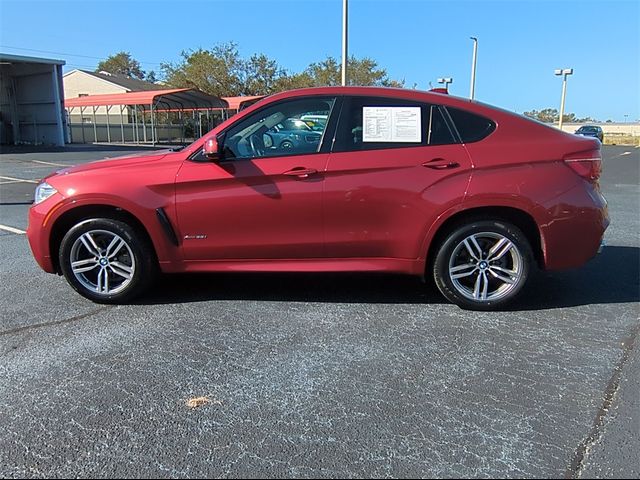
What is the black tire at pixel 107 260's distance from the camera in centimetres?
416

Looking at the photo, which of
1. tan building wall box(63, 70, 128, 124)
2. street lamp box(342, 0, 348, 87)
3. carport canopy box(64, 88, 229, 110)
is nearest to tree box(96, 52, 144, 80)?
tan building wall box(63, 70, 128, 124)

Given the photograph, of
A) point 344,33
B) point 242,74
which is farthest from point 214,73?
point 344,33

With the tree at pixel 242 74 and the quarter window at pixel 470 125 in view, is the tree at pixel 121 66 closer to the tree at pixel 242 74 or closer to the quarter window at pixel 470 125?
the tree at pixel 242 74

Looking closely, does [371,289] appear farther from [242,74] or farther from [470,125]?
[242,74]

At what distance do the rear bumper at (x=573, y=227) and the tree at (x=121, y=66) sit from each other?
90.7 meters

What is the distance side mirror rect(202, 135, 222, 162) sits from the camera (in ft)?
12.9

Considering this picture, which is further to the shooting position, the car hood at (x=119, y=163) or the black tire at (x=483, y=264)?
the car hood at (x=119, y=163)

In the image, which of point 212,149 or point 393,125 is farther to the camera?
point 393,125

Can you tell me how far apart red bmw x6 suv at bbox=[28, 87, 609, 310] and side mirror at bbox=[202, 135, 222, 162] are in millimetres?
11

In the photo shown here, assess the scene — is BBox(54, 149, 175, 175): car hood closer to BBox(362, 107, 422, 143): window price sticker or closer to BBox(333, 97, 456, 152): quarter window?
BBox(333, 97, 456, 152): quarter window

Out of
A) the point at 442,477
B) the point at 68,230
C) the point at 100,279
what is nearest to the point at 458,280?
the point at 442,477

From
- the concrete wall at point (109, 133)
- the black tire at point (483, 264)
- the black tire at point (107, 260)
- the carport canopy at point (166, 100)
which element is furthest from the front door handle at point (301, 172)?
the concrete wall at point (109, 133)

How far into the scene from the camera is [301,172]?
13.1ft

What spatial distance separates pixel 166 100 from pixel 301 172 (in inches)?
1349
